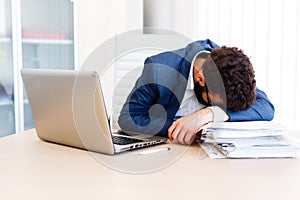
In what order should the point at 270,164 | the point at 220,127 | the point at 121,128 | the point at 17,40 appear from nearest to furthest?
1. the point at 270,164
2. the point at 220,127
3. the point at 121,128
4. the point at 17,40

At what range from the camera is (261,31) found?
2.51 m

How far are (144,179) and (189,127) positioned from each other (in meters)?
0.38

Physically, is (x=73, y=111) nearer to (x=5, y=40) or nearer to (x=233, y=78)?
(x=233, y=78)

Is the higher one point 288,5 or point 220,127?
point 288,5

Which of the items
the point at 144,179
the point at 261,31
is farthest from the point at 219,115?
the point at 261,31

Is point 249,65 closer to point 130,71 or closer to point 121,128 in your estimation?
point 121,128

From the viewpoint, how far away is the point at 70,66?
278 centimetres

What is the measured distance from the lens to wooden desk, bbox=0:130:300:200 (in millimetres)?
746

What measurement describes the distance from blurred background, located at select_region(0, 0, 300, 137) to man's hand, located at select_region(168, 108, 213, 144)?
1150 millimetres

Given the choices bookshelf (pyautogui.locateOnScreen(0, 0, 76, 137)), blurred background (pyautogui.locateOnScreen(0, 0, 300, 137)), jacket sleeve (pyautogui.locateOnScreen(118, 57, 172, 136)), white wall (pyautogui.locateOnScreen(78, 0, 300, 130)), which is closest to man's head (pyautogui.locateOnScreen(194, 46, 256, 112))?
jacket sleeve (pyautogui.locateOnScreen(118, 57, 172, 136))

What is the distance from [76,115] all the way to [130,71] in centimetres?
130

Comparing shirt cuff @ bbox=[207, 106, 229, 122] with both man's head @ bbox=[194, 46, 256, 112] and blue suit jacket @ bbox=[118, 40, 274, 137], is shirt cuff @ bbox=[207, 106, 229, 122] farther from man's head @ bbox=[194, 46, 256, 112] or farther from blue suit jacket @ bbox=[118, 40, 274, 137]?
blue suit jacket @ bbox=[118, 40, 274, 137]

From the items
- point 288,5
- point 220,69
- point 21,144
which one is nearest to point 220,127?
point 220,69

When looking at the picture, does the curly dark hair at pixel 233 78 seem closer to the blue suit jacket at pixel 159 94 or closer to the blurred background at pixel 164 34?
the blue suit jacket at pixel 159 94
